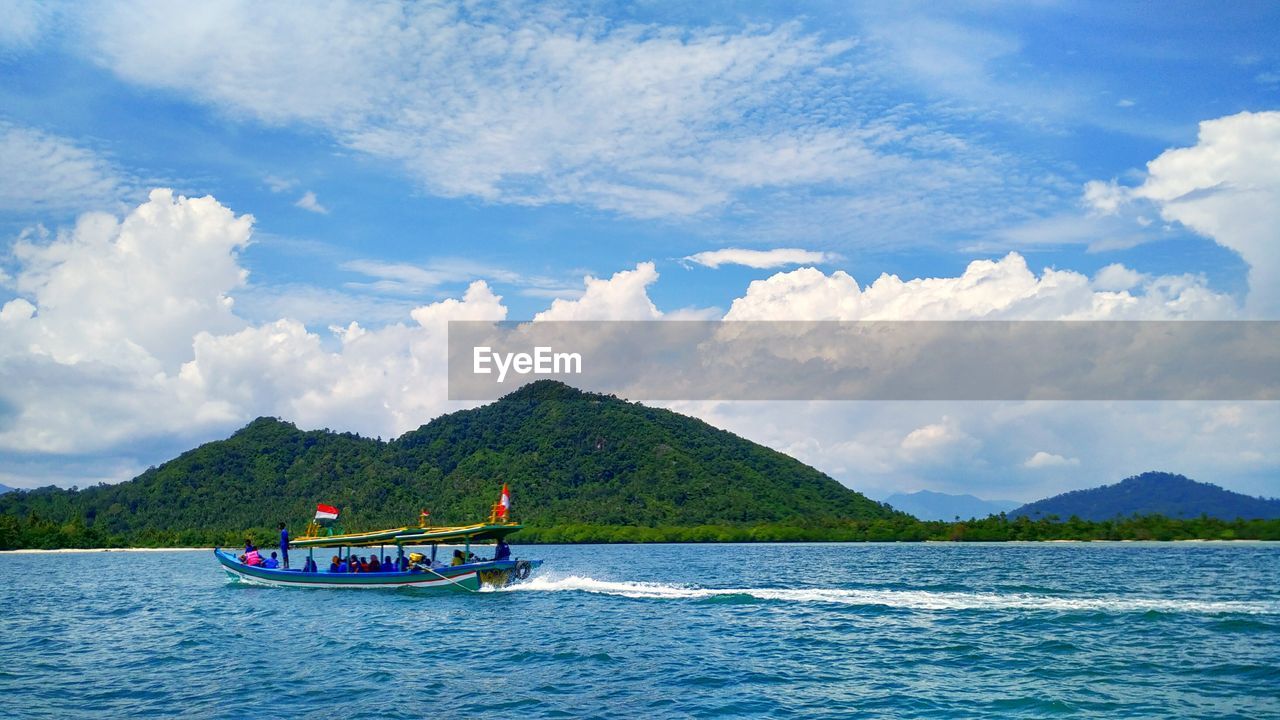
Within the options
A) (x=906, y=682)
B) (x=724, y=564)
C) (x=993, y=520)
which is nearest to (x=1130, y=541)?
(x=993, y=520)

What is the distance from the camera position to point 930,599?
4331 cm

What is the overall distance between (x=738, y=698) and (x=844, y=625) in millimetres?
13940

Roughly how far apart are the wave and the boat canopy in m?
3.58

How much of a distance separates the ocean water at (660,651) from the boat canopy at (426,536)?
289 centimetres

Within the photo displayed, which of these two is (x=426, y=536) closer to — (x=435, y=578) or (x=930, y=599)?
(x=435, y=578)

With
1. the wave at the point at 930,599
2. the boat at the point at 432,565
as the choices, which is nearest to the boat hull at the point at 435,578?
the boat at the point at 432,565

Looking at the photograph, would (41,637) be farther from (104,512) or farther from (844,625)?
(104,512)

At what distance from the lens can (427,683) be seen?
25641 mm

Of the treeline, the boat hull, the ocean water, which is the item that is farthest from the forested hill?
the ocean water

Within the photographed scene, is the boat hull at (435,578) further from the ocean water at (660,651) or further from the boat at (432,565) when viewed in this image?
the ocean water at (660,651)

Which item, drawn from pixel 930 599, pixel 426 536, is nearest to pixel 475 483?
pixel 426 536

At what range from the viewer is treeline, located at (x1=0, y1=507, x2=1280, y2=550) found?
416 feet

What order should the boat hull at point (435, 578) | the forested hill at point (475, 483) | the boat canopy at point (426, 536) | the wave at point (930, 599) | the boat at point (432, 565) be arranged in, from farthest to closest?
the forested hill at point (475, 483), the boat hull at point (435, 578), the boat at point (432, 565), the boat canopy at point (426, 536), the wave at point (930, 599)

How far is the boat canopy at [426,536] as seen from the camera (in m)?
48.1
